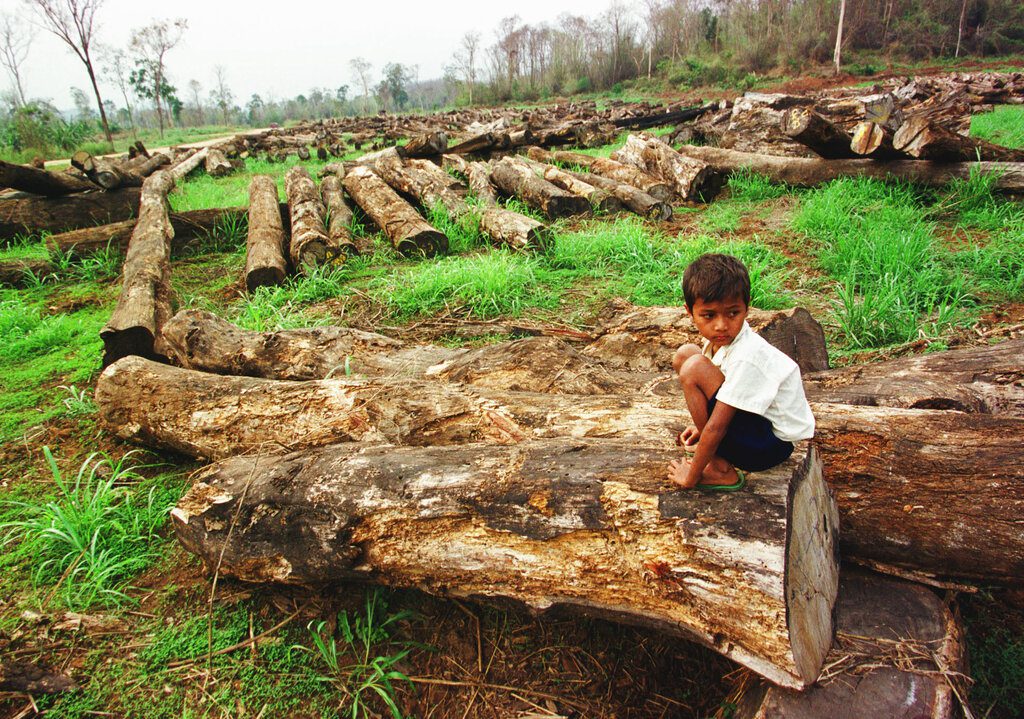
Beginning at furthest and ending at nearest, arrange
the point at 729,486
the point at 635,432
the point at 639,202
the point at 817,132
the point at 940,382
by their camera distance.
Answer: the point at 639,202 < the point at 817,132 < the point at 940,382 < the point at 635,432 < the point at 729,486

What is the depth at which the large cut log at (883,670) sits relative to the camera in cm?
135

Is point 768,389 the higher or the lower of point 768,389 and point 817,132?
the lower

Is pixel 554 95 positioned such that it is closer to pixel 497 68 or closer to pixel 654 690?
pixel 497 68

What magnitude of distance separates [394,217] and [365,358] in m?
3.78

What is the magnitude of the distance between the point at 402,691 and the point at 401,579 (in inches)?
15.4

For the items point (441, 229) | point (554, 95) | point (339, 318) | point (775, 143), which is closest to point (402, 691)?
point (339, 318)

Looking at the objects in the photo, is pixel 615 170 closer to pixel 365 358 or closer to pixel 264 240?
pixel 264 240

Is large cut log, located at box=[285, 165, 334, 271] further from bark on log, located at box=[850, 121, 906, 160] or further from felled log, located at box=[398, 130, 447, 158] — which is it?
bark on log, located at box=[850, 121, 906, 160]

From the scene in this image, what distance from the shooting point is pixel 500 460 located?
192 cm

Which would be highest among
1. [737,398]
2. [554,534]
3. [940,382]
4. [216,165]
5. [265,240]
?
[216,165]

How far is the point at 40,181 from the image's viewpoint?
6.89m

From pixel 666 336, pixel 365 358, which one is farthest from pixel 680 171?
pixel 365 358

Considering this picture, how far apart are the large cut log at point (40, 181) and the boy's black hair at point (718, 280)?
827cm

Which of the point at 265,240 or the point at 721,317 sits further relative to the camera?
the point at 265,240
